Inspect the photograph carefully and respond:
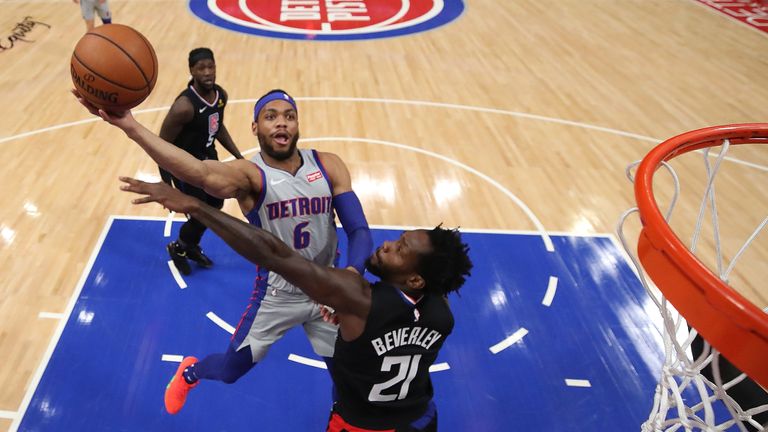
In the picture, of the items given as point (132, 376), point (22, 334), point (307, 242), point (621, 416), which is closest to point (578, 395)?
point (621, 416)

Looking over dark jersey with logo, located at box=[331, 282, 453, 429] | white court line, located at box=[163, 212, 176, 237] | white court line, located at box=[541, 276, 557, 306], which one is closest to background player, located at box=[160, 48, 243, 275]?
white court line, located at box=[163, 212, 176, 237]

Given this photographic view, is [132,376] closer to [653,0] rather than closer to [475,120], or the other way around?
[475,120]

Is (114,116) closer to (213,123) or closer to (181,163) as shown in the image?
(181,163)

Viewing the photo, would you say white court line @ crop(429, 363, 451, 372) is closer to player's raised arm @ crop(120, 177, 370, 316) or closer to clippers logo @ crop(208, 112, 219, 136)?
player's raised arm @ crop(120, 177, 370, 316)

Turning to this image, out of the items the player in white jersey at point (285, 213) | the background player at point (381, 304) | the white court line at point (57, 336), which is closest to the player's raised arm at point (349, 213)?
the player in white jersey at point (285, 213)

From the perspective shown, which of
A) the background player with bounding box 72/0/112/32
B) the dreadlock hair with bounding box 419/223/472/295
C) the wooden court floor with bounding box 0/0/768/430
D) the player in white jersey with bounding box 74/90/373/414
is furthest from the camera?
the background player with bounding box 72/0/112/32

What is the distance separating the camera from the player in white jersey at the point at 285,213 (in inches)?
116

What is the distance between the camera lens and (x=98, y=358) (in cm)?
383

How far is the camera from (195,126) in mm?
4145

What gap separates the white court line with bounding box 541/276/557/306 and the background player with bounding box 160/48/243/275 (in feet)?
8.40

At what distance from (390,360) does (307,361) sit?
169 cm

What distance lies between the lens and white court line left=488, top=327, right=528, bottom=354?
13.4ft

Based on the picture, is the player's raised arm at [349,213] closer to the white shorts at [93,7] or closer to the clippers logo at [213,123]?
the clippers logo at [213,123]

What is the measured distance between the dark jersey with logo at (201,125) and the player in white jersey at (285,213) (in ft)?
3.89
